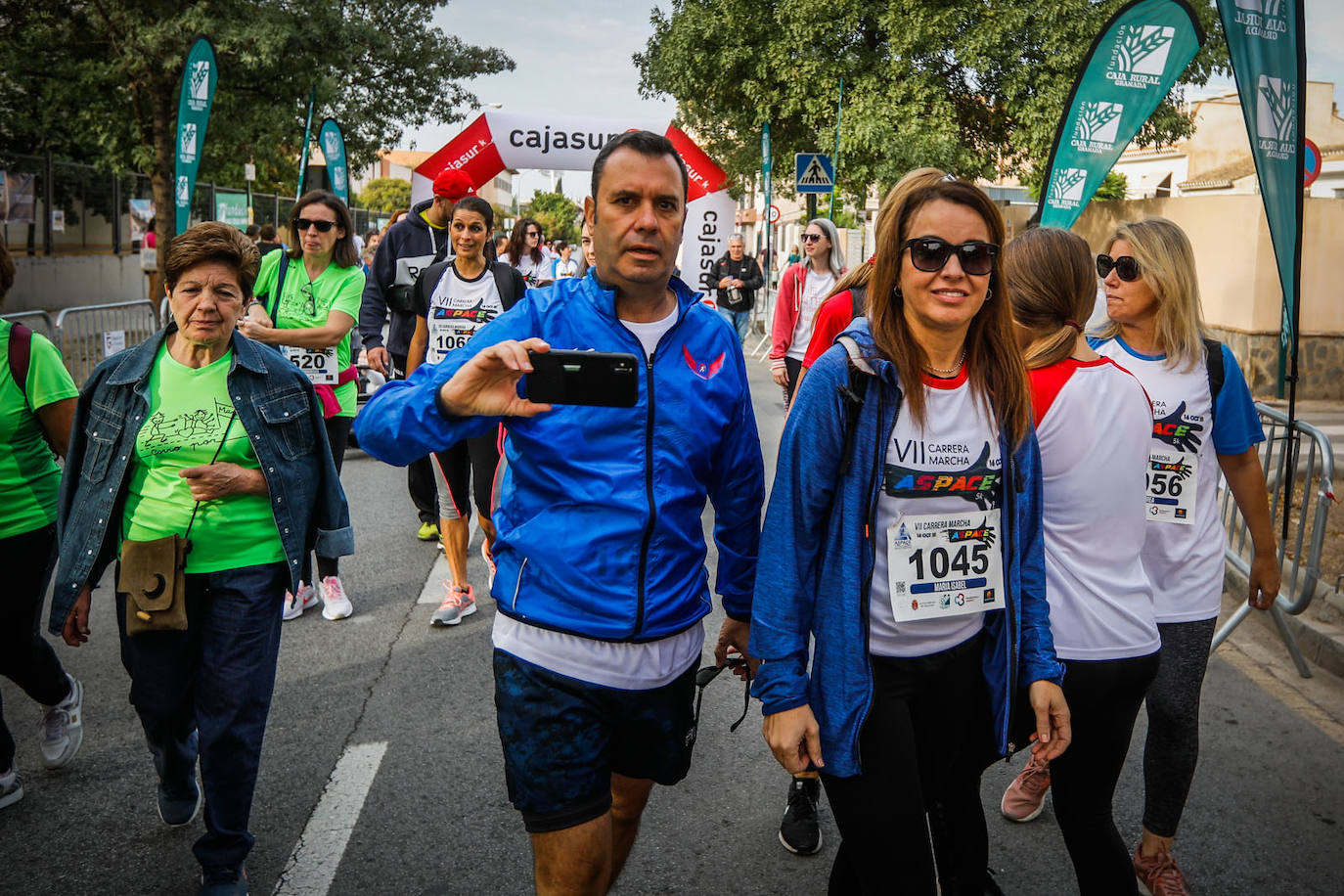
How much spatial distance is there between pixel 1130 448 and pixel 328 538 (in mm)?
2324

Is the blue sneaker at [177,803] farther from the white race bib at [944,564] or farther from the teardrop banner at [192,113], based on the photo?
the teardrop banner at [192,113]

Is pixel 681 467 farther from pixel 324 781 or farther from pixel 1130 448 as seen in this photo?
pixel 324 781

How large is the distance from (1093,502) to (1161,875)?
1.36 meters

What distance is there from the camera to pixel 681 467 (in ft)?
7.79

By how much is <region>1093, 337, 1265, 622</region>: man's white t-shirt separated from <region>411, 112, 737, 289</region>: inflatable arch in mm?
8056

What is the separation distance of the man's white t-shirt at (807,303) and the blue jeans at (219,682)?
5179 millimetres

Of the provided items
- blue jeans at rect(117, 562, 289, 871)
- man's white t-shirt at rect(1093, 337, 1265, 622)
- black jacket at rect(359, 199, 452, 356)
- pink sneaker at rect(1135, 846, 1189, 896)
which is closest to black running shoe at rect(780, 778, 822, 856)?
pink sneaker at rect(1135, 846, 1189, 896)

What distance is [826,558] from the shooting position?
7.38ft

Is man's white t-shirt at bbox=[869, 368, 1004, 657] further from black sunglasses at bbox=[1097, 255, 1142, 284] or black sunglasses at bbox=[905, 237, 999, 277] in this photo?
black sunglasses at bbox=[1097, 255, 1142, 284]

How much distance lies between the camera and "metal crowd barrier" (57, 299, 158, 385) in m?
9.77

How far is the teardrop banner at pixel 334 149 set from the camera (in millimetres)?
19719

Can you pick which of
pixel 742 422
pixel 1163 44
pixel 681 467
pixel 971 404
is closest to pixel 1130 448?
pixel 971 404

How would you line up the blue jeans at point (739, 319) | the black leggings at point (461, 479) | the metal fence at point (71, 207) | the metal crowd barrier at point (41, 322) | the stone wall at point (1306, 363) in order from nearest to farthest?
the black leggings at point (461, 479) < the metal crowd barrier at point (41, 322) < the stone wall at point (1306, 363) < the blue jeans at point (739, 319) < the metal fence at point (71, 207)

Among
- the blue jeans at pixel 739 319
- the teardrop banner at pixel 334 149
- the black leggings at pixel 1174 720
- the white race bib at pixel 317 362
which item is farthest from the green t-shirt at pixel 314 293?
the teardrop banner at pixel 334 149
